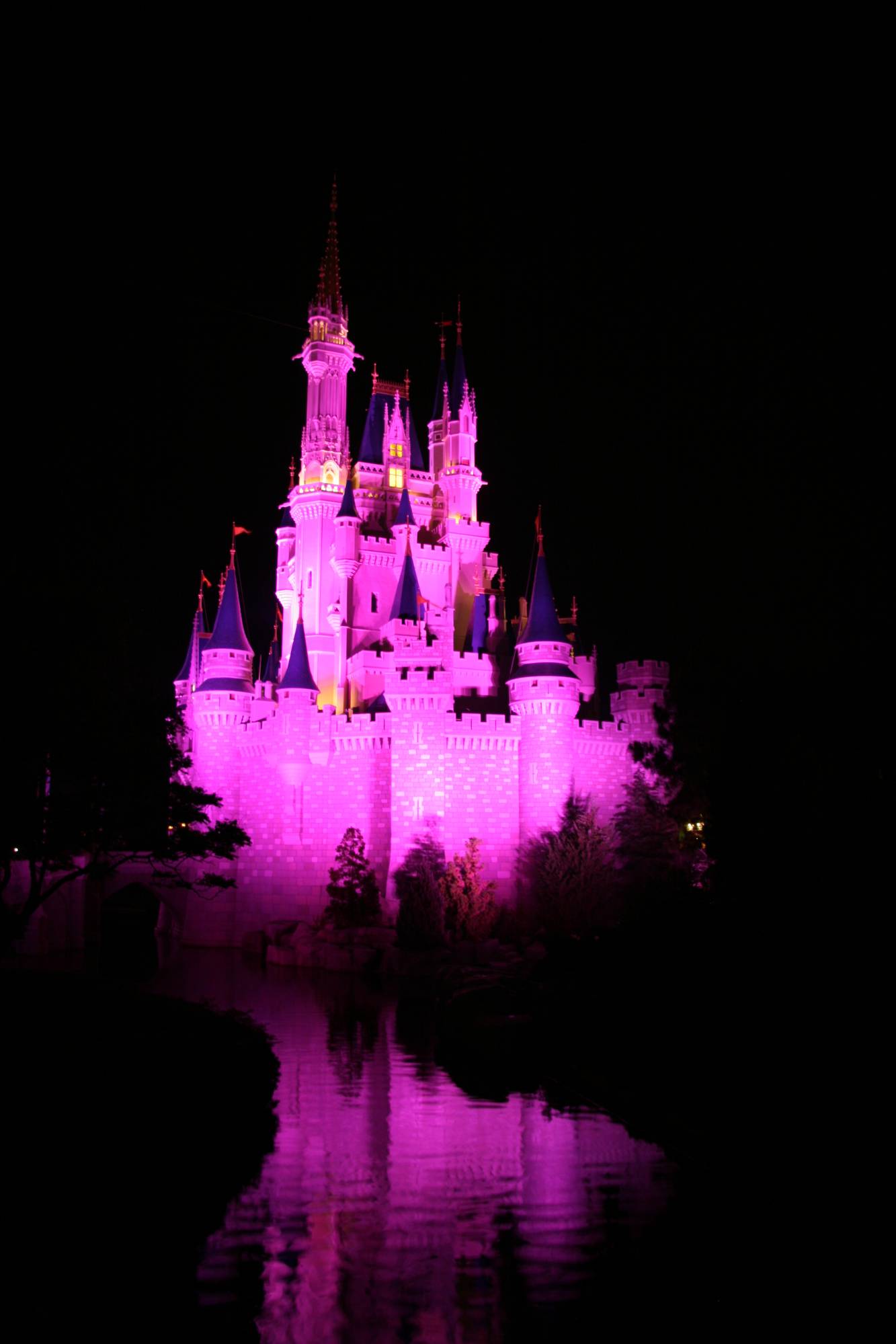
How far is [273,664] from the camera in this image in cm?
4531

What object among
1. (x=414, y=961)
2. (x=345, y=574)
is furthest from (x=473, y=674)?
(x=414, y=961)

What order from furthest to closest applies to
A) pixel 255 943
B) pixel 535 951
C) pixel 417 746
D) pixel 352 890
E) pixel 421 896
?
pixel 255 943, pixel 417 746, pixel 352 890, pixel 421 896, pixel 535 951

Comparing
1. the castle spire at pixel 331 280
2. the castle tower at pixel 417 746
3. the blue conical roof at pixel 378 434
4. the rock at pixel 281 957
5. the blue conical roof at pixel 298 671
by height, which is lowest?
the rock at pixel 281 957

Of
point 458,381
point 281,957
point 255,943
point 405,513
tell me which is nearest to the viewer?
point 281,957

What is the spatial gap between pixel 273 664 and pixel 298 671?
775 centimetres

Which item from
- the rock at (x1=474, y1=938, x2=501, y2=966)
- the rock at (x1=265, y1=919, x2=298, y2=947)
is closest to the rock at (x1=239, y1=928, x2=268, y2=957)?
the rock at (x1=265, y1=919, x2=298, y2=947)

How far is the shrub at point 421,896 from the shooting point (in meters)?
31.8

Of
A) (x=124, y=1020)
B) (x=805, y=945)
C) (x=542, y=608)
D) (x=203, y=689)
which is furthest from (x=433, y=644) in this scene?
(x=124, y=1020)

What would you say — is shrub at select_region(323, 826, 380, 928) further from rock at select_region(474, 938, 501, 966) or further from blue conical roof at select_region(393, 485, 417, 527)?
blue conical roof at select_region(393, 485, 417, 527)

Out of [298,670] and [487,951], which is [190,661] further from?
[487,951]

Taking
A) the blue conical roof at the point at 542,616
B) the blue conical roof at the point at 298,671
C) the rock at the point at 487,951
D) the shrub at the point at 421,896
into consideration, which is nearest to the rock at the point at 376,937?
the shrub at the point at 421,896

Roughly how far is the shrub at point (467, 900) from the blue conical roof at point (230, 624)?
12.0 m

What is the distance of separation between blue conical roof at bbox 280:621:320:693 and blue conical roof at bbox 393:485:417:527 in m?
7.01

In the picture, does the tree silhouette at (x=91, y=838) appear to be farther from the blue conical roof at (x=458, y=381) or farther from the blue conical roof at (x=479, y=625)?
the blue conical roof at (x=458, y=381)
